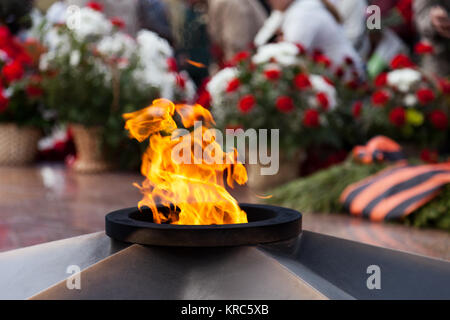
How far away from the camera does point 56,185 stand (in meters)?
4.41

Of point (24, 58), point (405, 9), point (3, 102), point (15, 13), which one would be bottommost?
point (3, 102)

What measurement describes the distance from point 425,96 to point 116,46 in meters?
2.64

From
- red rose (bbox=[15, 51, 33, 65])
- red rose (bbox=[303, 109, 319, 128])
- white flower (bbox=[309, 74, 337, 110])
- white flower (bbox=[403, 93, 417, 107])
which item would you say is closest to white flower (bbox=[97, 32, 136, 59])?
red rose (bbox=[15, 51, 33, 65])

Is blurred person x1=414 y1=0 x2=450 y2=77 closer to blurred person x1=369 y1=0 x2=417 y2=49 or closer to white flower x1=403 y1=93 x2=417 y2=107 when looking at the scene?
white flower x1=403 y1=93 x2=417 y2=107

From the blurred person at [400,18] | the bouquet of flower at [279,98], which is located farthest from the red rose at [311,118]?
the blurred person at [400,18]

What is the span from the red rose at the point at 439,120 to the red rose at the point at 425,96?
124mm

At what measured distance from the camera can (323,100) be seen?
405cm

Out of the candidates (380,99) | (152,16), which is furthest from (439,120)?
(152,16)

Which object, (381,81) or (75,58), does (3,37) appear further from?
(381,81)

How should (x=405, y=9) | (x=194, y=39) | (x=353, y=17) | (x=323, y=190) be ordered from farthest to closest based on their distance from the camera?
(x=194, y=39) → (x=353, y=17) → (x=405, y=9) → (x=323, y=190)

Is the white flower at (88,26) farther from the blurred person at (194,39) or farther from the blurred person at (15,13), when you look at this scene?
the blurred person at (194,39)

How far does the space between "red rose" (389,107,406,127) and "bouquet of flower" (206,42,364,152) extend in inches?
16.3

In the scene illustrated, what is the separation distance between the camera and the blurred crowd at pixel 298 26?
16.1 ft

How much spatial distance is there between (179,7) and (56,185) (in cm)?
352
